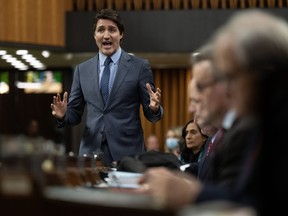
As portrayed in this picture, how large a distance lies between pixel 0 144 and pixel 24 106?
12631 millimetres

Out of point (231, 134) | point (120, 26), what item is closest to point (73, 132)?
point (120, 26)

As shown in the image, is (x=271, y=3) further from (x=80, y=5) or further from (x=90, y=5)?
(x=80, y=5)

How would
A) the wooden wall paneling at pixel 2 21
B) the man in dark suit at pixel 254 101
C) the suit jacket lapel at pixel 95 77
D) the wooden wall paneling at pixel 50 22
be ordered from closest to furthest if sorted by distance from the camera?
the man in dark suit at pixel 254 101 < the suit jacket lapel at pixel 95 77 < the wooden wall paneling at pixel 2 21 < the wooden wall paneling at pixel 50 22

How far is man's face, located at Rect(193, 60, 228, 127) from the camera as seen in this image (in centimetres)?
219

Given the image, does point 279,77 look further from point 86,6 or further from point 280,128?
point 86,6

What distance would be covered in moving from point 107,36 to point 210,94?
3263 mm

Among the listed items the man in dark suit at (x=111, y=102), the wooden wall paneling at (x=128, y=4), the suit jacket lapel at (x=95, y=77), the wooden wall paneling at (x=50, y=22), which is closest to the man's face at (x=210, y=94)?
the man in dark suit at (x=111, y=102)

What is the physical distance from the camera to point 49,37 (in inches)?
484

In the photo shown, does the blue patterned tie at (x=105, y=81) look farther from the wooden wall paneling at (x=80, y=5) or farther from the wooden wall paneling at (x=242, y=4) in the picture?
the wooden wall paneling at (x=242, y=4)

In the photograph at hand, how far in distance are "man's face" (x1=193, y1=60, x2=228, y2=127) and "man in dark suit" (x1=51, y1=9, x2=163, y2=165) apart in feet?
8.08

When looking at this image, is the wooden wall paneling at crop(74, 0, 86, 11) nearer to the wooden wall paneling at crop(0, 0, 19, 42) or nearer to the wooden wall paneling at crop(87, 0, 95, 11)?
the wooden wall paneling at crop(87, 0, 95, 11)

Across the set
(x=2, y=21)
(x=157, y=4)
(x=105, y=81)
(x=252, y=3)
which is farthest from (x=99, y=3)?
(x=105, y=81)

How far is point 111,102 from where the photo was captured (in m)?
5.36

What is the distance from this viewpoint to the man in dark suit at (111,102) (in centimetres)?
529
